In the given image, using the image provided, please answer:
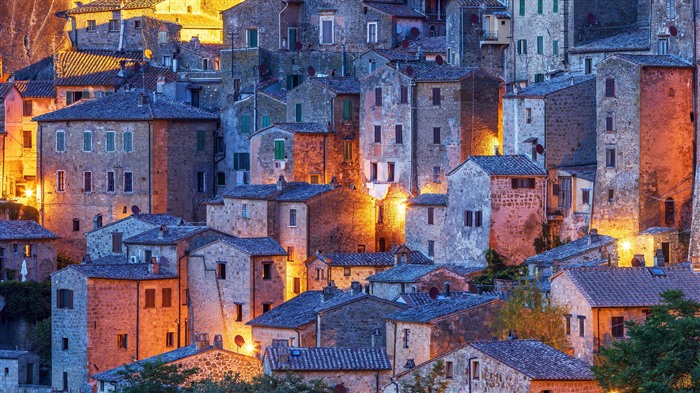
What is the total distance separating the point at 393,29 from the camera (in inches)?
3246

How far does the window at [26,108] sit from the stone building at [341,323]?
24.4 meters

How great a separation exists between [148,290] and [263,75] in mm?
14911

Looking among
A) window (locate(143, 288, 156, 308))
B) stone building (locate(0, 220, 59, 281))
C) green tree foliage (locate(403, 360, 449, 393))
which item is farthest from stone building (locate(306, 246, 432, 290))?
green tree foliage (locate(403, 360, 449, 393))

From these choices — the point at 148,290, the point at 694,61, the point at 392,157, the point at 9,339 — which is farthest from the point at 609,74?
the point at 9,339

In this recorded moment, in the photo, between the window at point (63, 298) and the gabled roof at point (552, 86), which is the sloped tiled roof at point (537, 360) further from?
the window at point (63, 298)

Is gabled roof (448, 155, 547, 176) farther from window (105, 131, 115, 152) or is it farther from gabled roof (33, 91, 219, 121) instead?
window (105, 131, 115, 152)

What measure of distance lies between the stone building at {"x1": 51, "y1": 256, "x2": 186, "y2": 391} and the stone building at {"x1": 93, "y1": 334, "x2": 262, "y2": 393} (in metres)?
5.55

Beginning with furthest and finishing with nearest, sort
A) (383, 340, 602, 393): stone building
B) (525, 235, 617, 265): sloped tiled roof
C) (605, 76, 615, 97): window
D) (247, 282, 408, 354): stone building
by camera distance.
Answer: (605, 76, 615, 97): window → (525, 235, 617, 265): sloped tiled roof → (247, 282, 408, 354): stone building → (383, 340, 602, 393): stone building

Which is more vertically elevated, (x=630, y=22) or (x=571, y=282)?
(x=630, y=22)

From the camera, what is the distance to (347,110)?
76.2 meters

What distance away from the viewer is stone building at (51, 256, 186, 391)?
68438 millimetres

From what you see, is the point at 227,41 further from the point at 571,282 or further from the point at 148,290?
the point at 571,282

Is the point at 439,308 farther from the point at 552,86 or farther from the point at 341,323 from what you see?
the point at 552,86

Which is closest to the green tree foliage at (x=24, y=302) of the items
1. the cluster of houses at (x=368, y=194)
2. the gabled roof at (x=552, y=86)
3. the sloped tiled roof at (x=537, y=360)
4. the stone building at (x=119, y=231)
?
the cluster of houses at (x=368, y=194)
